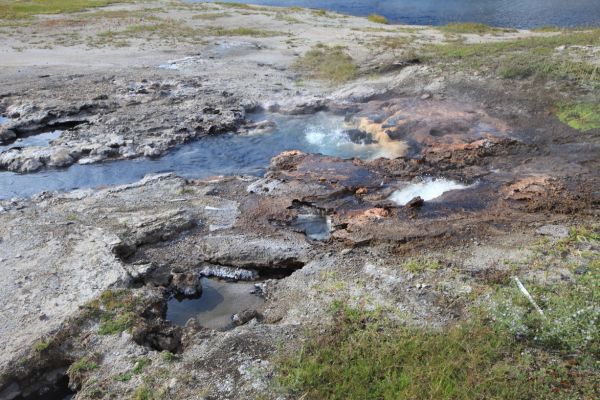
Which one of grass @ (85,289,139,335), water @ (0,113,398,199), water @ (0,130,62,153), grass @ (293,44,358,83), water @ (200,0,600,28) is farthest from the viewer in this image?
water @ (200,0,600,28)

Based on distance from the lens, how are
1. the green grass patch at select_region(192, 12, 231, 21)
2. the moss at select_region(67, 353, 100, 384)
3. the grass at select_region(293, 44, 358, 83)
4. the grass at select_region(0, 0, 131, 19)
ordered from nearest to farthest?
the moss at select_region(67, 353, 100, 384), the grass at select_region(293, 44, 358, 83), the green grass patch at select_region(192, 12, 231, 21), the grass at select_region(0, 0, 131, 19)

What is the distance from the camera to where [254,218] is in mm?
14008

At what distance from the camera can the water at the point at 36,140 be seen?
68.7ft

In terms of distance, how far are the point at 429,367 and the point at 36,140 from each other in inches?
800

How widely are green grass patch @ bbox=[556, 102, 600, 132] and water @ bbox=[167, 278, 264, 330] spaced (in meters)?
14.7

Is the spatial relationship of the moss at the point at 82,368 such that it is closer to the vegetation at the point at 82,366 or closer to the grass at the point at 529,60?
the vegetation at the point at 82,366

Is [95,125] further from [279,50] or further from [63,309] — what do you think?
[279,50]

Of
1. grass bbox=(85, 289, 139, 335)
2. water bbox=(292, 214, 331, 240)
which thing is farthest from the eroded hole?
water bbox=(292, 214, 331, 240)

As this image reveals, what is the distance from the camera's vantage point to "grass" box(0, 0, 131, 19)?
51328 mm

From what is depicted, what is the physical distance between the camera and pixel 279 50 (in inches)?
1394

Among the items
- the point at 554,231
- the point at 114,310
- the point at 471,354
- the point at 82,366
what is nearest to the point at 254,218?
the point at 114,310

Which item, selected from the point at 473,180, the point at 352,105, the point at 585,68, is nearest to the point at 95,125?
the point at 352,105

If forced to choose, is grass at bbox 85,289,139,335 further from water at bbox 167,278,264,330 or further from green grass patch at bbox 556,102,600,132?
green grass patch at bbox 556,102,600,132

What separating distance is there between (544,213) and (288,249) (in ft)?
Result: 23.7
